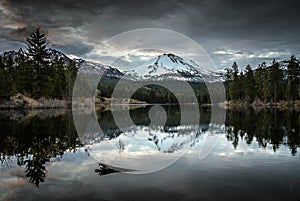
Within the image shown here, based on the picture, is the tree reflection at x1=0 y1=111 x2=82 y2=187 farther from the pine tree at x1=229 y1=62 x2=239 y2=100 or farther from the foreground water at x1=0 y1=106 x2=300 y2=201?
the pine tree at x1=229 y1=62 x2=239 y2=100

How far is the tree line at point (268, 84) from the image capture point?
3286 inches

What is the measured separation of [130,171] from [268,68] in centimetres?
9589

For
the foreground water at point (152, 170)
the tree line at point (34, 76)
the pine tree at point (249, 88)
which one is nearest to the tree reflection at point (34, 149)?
the foreground water at point (152, 170)

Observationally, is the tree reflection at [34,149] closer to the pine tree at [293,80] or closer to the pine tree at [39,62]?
the pine tree at [39,62]

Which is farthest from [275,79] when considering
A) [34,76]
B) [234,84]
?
[34,76]

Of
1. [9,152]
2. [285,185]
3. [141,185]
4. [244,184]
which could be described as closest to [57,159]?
[9,152]

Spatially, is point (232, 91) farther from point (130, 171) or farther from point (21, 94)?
A: point (130, 171)

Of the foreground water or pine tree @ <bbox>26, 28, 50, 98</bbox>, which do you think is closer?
the foreground water

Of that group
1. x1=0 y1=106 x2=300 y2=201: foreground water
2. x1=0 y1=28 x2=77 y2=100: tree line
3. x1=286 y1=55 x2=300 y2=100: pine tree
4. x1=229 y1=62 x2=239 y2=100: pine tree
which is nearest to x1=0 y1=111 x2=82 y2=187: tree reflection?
x1=0 y1=106 x2=300 y2=201: foreground water

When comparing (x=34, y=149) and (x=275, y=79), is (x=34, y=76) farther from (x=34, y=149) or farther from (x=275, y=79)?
(x=275, y=79)

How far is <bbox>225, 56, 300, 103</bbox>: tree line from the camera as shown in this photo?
83.5 meters

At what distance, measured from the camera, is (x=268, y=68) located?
3770 inches

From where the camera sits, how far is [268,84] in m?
89.5

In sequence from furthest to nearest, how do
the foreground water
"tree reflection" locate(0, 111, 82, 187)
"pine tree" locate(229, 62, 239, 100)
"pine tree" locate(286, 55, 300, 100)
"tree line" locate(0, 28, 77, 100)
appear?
"pine tree" locate(229, 62, 239, 100), "pine tree" locate(286, 55, 300, 100), "tree line" locate(0, 28, 77, 100), "tree reflection" locate(0, 111, 82, 187), the foreground water
